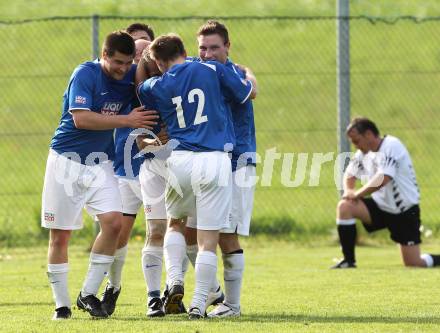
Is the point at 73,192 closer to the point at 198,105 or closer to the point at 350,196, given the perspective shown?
the point at 198,105

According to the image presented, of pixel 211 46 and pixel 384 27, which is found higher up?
pixel 384 27

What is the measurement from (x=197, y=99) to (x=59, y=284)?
5.30ft

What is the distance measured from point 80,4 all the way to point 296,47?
6032mm

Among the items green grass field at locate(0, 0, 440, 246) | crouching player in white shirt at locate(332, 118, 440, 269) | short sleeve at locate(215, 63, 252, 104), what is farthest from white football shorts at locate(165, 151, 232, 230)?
green grass field at locate(0, 0, 440, 246)

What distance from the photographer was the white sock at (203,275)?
25.1 ft

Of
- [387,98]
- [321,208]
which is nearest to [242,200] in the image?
[321,208]

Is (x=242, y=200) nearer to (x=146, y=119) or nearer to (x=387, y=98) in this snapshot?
(x=146, y=119)

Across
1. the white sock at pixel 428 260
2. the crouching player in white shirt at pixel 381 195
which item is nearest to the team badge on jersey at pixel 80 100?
the crouching player in white shirt at pixel 381 195

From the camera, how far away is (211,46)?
791cm

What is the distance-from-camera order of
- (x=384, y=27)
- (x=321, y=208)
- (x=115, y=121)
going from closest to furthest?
(x=115, y=121) → (x=321, y=208) → (x=384, y=27)

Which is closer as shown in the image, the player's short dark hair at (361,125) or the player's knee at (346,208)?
the player's short dark hair at (361,125)

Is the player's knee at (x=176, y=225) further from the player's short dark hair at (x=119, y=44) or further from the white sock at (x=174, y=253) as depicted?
the player's short dark hair at (x=119, y=44)

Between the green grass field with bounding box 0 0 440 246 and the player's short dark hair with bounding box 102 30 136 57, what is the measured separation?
9768 mm

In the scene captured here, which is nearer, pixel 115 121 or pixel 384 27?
pixel 115 121
